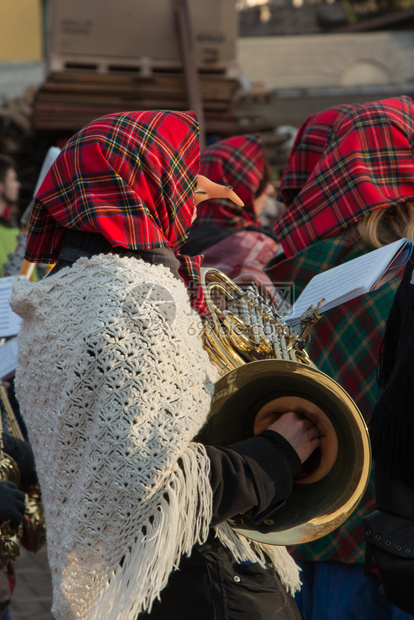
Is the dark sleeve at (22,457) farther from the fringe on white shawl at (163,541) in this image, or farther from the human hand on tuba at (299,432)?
the human hand on tuba at (299,432)

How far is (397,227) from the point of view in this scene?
2262 mm

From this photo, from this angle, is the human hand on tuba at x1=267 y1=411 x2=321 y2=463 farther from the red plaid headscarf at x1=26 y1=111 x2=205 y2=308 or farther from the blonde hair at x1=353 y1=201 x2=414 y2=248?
the blonde hair at x1=353 y1=201 x2=414 y2=248

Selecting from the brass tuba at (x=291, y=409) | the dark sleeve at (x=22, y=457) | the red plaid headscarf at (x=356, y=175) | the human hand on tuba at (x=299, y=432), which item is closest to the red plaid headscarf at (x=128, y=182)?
the brass tuba at (x=291, y=409)

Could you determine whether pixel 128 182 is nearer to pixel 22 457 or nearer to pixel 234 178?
pixel 22 457

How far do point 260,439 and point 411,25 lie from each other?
20.0 metres

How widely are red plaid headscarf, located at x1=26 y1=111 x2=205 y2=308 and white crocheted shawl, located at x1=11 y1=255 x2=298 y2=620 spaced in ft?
0.31

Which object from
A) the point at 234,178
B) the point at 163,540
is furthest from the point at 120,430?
the point at 234,178

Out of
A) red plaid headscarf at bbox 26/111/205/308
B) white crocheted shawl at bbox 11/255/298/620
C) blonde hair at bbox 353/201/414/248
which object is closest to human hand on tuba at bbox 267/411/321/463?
white crocheted shawl at bbox 11/255/298/620

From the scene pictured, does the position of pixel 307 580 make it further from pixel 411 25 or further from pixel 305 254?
pixel 411 25

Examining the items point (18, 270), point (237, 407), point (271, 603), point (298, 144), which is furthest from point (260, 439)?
point (18, 270)

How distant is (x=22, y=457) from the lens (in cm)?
256

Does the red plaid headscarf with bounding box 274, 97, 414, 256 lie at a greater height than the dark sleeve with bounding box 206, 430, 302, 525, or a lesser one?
greater

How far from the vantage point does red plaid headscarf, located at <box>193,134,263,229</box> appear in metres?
3.73

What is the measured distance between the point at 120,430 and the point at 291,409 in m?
0.43
